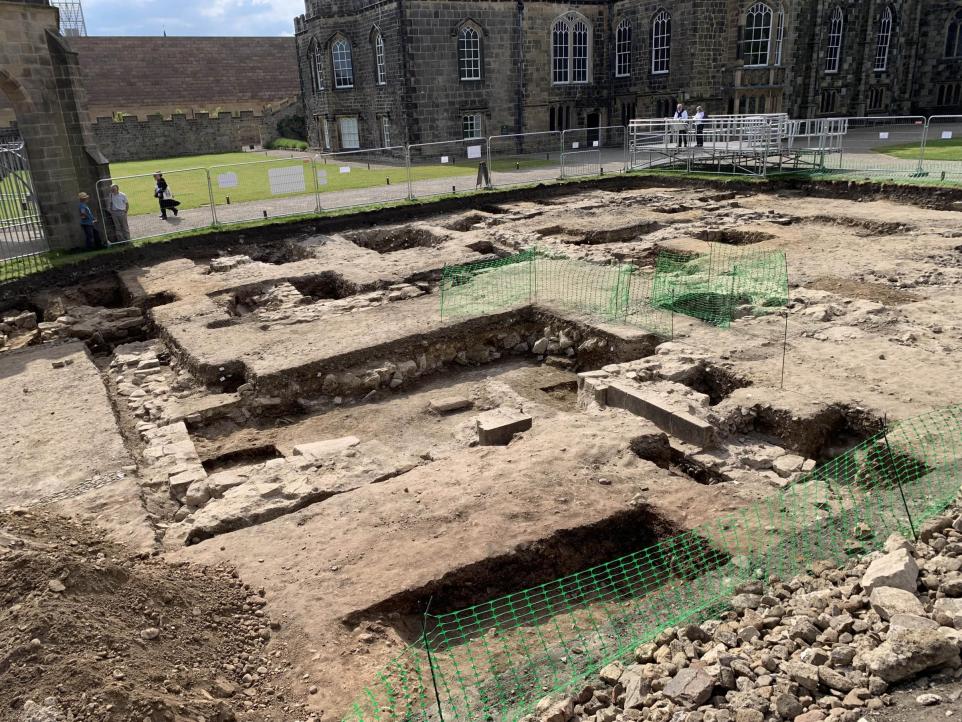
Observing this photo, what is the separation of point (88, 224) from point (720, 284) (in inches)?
566

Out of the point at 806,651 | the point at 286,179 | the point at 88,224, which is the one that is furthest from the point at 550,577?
the point at 286,179

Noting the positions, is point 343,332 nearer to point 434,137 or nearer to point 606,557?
point 606,557

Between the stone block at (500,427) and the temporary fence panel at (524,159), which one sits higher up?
the temporary fence panel at (524,159)

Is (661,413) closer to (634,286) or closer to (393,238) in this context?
(634,286)

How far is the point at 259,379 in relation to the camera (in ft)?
34.8

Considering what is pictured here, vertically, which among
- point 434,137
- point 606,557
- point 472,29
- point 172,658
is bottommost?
point 606,557

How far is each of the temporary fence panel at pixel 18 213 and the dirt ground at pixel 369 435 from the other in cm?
270

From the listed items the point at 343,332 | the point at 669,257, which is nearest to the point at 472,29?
the point at 669,257

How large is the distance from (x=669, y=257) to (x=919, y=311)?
5419mm

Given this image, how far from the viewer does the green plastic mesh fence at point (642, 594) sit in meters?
4.96

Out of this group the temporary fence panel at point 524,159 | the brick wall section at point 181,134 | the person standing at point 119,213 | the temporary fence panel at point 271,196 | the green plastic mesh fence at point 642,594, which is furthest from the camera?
the brick wall section at point 181,134

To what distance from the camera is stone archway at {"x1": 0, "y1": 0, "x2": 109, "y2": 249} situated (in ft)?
53.1

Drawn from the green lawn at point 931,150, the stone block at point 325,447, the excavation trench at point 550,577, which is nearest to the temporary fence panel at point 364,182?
the stone block at point 325,447

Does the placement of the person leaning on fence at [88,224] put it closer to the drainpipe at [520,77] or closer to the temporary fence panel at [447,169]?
the temporary fence panel at [447,169]
